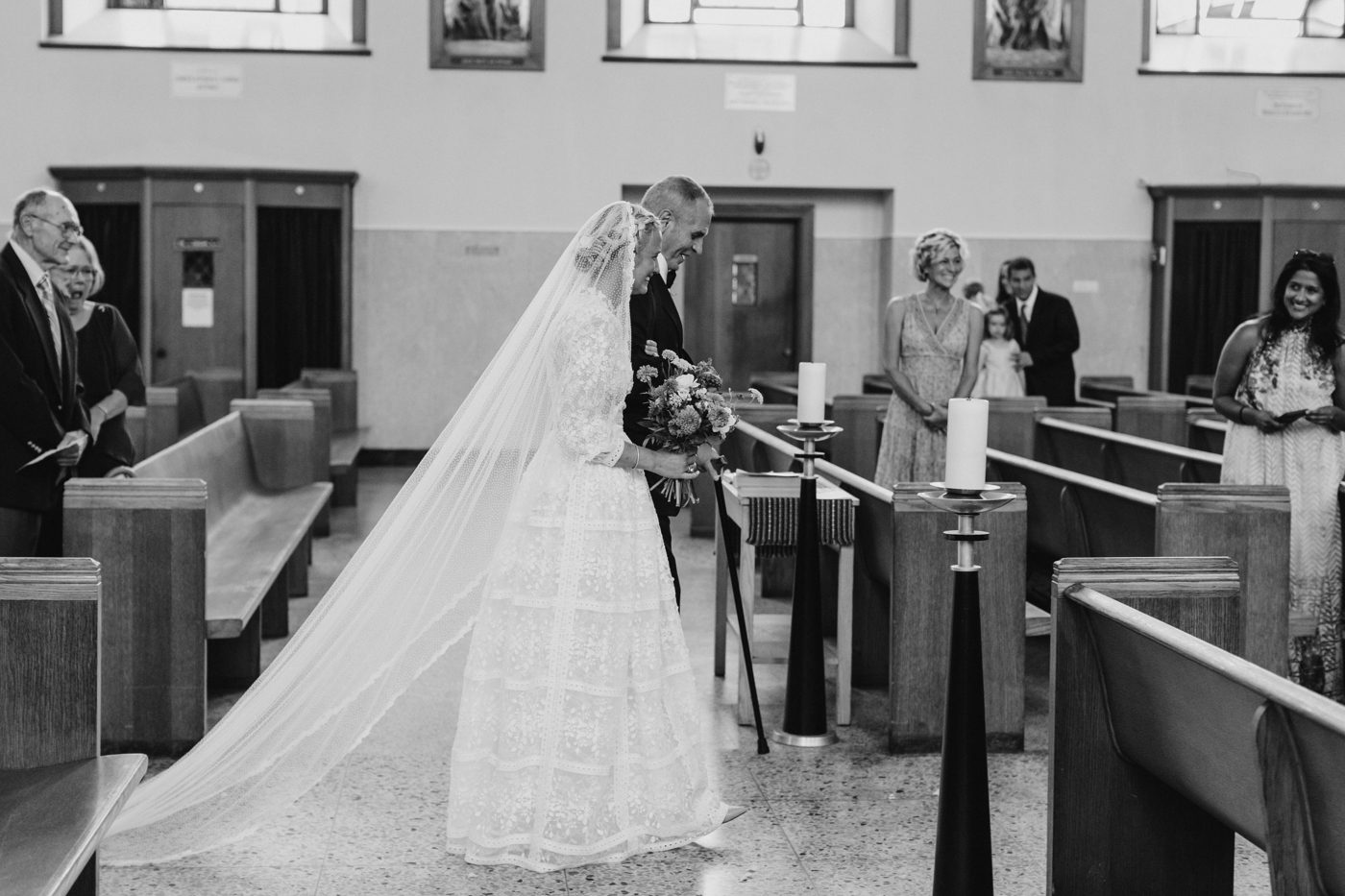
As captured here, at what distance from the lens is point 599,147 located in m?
13.4

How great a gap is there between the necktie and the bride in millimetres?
1221

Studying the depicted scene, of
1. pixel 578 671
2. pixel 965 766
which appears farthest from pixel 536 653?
pixel 965 766

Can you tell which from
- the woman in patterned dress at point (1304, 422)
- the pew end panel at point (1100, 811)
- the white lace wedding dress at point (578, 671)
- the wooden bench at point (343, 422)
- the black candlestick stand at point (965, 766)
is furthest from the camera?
the wooden bench at point (343, 422)

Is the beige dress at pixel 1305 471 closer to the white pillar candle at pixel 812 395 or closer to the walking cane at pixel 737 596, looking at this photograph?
the white pillar candle at pixel 812 395

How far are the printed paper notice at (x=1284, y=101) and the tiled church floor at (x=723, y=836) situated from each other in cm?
1003

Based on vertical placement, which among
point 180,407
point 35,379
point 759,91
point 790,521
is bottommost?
point 790,521

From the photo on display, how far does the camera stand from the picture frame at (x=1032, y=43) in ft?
44.2

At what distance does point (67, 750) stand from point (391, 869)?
1066 mm

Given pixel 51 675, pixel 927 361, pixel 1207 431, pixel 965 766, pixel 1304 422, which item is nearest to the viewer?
pixel 51 675

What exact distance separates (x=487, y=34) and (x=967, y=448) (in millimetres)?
10927

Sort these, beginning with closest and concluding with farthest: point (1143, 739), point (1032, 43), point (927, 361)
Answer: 1. point (1143, 739)
2. point (927, 361)
3. point (1032, 43)

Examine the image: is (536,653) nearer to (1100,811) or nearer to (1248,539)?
(1100,811)

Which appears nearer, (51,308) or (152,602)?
(51,308)

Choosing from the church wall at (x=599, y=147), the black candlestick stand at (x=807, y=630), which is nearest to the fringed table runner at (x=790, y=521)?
the black candlestick stand at (x=807, y=630)
